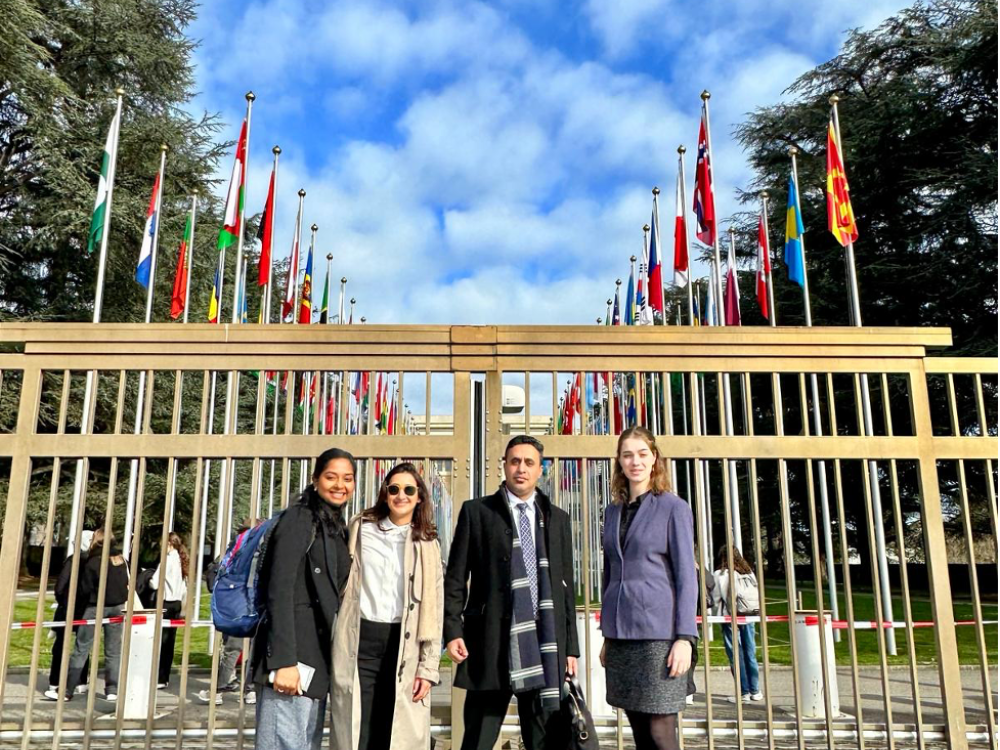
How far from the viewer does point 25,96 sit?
740 inches

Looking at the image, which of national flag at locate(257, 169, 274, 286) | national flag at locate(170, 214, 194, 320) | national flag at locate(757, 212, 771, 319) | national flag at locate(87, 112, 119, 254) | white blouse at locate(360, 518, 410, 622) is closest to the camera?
white blouse at locate(360, 518, 410, 622)

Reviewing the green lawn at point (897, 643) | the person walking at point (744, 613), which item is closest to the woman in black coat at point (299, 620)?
the person walking at point (744, 613)

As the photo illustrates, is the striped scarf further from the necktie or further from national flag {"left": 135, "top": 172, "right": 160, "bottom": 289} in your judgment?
national flag {"left": 135, "top": 172, "right": 160, "bottom": 289}

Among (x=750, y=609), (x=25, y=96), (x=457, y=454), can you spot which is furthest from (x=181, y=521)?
(x=457, y=454)

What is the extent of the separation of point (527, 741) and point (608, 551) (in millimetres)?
962

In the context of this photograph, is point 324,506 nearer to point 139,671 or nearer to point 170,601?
point 139,671

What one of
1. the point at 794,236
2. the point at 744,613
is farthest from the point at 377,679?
the point at 794,236

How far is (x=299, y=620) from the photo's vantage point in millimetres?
3664

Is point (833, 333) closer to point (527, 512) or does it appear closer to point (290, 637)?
point (527, 512)

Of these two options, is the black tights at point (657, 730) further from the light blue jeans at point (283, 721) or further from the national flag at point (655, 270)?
the national flag at point (655, 270)

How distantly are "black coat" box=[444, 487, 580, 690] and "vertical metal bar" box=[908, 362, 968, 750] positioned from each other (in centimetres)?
228

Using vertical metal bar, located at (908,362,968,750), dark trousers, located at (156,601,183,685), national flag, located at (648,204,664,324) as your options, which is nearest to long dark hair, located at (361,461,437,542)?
vertical metal bar, located at (908,362,968,750)

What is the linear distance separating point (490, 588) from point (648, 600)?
75 cm

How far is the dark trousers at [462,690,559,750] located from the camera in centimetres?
379
